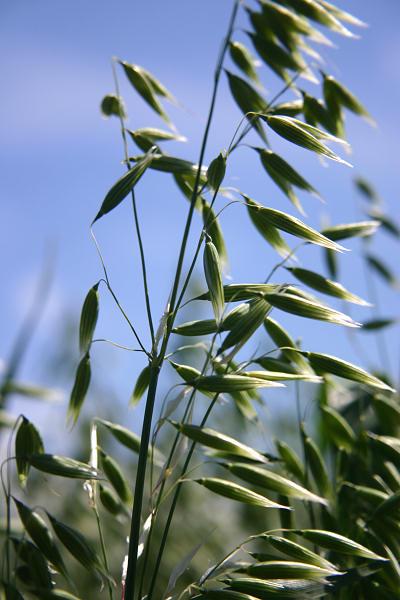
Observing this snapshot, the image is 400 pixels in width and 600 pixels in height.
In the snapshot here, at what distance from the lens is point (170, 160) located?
1.75ft

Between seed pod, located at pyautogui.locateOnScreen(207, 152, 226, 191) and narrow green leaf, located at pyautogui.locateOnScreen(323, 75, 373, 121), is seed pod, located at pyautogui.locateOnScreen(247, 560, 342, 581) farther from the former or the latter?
narrow green leaf, located at pyautogui.locateOnScreen(323, 75, 373, 121)

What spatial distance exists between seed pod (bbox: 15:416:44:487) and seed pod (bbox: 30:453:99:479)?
0.14ft

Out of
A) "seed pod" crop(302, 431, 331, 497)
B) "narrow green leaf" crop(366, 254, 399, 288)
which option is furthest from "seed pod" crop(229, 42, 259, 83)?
"narrow green leaf" crop(366, 254, 399, 288)

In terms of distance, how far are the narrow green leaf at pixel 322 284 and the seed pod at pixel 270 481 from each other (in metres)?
0.14

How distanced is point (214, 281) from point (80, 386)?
13cm

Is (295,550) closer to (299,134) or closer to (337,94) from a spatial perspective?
(299,134)

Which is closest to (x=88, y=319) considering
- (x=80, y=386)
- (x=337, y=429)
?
(x=80, y=386)

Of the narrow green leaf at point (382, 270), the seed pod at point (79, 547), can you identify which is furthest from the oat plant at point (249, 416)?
the narrow green leaf at point (382, 270)

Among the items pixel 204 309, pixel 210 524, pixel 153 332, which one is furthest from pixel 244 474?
pixel 204 309

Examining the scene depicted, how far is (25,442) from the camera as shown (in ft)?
1.62

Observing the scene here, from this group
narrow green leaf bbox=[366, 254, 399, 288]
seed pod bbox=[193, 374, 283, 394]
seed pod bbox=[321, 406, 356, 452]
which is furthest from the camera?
narrow green leaf bbox=[366, 254, 399, 288]

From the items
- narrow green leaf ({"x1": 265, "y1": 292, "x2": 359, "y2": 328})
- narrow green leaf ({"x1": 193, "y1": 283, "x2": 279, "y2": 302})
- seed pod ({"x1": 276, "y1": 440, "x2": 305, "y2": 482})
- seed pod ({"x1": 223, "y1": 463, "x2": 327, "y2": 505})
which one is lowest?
seed pod ({"x1": 276, "y1": 440, "x2": 305, "y2": 482})

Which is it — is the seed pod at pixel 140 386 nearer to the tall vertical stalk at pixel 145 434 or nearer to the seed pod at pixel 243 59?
the tall vertical stalk at pixel 145 434

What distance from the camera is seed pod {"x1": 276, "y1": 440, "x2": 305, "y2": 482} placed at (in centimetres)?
60
